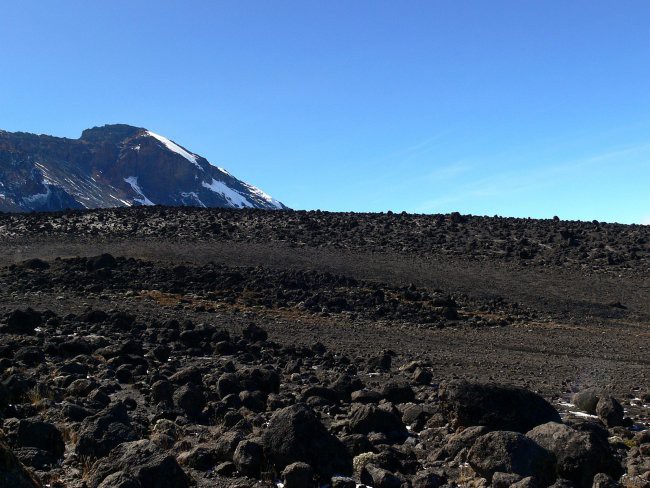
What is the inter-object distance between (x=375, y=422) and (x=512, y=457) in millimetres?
2337

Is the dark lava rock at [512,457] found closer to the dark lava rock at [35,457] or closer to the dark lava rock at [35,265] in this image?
the dark lava rock at [35,457]

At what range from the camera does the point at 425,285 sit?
28.3m

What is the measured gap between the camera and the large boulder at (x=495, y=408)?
328 inches

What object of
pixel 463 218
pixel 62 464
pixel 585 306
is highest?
pixel 463 218

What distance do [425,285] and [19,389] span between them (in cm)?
2031

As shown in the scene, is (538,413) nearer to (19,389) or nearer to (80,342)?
(19,389)

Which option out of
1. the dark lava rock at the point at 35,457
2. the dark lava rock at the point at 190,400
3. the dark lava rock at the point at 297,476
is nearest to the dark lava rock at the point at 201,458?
the dark lava rock at the point at 297,476

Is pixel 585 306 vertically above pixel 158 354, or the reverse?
pixel 585 306

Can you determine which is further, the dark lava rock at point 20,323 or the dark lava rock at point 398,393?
the dark lava rock at point 20,323

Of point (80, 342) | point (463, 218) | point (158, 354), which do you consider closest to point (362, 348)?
point (158, 354)

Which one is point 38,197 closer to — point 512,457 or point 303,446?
point 303,446

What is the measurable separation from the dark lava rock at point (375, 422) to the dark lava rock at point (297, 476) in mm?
1876

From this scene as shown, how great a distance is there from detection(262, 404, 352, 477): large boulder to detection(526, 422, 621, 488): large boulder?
2258mm

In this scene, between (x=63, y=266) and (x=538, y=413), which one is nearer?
(x=538, y=413)
